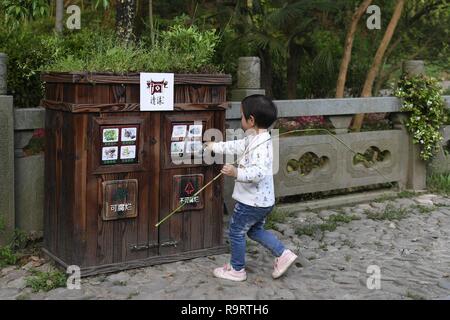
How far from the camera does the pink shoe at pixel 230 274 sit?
4871 mm

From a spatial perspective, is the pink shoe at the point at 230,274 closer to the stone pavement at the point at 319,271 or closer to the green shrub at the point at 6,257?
the stone pavement at the point at 319,271

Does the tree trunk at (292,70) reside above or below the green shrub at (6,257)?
above

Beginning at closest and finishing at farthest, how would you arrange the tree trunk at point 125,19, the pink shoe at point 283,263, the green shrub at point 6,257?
the pink shoe at point 283,263, the green shrub at point 6,257, the tree trunk at point 125,19

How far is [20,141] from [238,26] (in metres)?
5.01

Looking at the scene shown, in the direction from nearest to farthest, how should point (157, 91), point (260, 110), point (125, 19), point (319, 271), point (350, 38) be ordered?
point (260, 110) → point (157, 91) → point (319, 271) → point (125, 19) → point (350, 38)

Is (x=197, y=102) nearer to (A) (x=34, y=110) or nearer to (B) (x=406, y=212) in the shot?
(A) (x=34, y=110)

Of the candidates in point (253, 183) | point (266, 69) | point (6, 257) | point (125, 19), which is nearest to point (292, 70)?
point (266, 69)

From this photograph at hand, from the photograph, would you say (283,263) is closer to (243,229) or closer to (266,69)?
(243,229)

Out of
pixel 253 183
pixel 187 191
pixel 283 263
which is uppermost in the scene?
pixel 253 183

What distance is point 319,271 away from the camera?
5.16 m

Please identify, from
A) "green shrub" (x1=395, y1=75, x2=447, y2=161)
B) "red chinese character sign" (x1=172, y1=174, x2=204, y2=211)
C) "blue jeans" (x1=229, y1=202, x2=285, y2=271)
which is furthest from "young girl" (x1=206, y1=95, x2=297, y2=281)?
"green shrub" (x1=395, y1=75, x2=447, y2=161)

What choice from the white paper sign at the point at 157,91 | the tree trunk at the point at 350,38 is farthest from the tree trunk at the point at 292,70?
the white paper sign at the point at 157,91

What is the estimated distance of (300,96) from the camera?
1075cm

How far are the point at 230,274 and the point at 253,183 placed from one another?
701 millimetres
